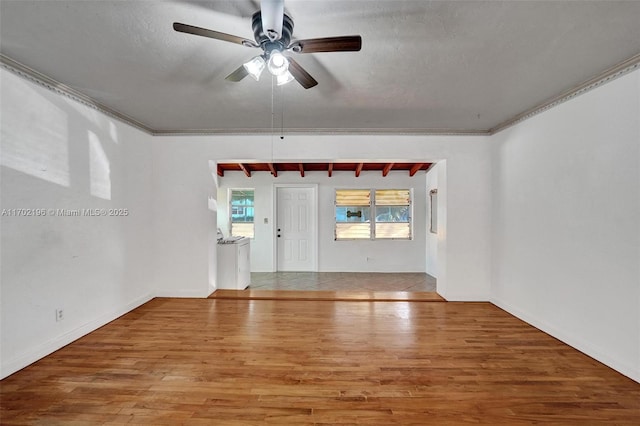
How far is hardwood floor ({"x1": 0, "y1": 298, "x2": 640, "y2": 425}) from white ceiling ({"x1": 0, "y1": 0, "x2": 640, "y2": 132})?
2.41m

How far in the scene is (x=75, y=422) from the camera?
5.25 ft

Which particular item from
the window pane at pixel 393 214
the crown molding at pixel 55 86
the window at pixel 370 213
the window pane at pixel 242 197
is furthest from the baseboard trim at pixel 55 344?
the window pane at pixel 393 214

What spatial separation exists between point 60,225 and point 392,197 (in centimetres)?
551

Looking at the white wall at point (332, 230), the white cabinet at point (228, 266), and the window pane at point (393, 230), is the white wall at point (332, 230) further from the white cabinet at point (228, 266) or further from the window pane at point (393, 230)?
the white cabinet at point (228, 266)

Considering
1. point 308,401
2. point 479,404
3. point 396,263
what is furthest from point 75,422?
point 396,263

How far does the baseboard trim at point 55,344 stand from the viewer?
2031 millimetres

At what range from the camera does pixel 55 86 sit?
2391 millimetres

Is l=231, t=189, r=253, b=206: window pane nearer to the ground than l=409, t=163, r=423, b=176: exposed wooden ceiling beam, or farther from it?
nearer to the ground

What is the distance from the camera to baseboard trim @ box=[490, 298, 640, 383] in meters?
2.03

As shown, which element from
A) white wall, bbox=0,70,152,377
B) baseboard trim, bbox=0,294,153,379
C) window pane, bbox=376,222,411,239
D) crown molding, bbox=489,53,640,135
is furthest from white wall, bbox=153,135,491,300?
window pane, bbox=376,222,411,239

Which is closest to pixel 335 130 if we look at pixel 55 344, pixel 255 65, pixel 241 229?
pixel 255 65

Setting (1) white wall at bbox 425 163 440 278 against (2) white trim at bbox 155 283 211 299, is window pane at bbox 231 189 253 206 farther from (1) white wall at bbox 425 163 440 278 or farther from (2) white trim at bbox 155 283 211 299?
(1) white wall at bbox 425 163 440 278

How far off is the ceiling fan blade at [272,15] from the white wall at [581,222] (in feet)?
8.81

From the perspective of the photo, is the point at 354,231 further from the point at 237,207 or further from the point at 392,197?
the point at 237,207
